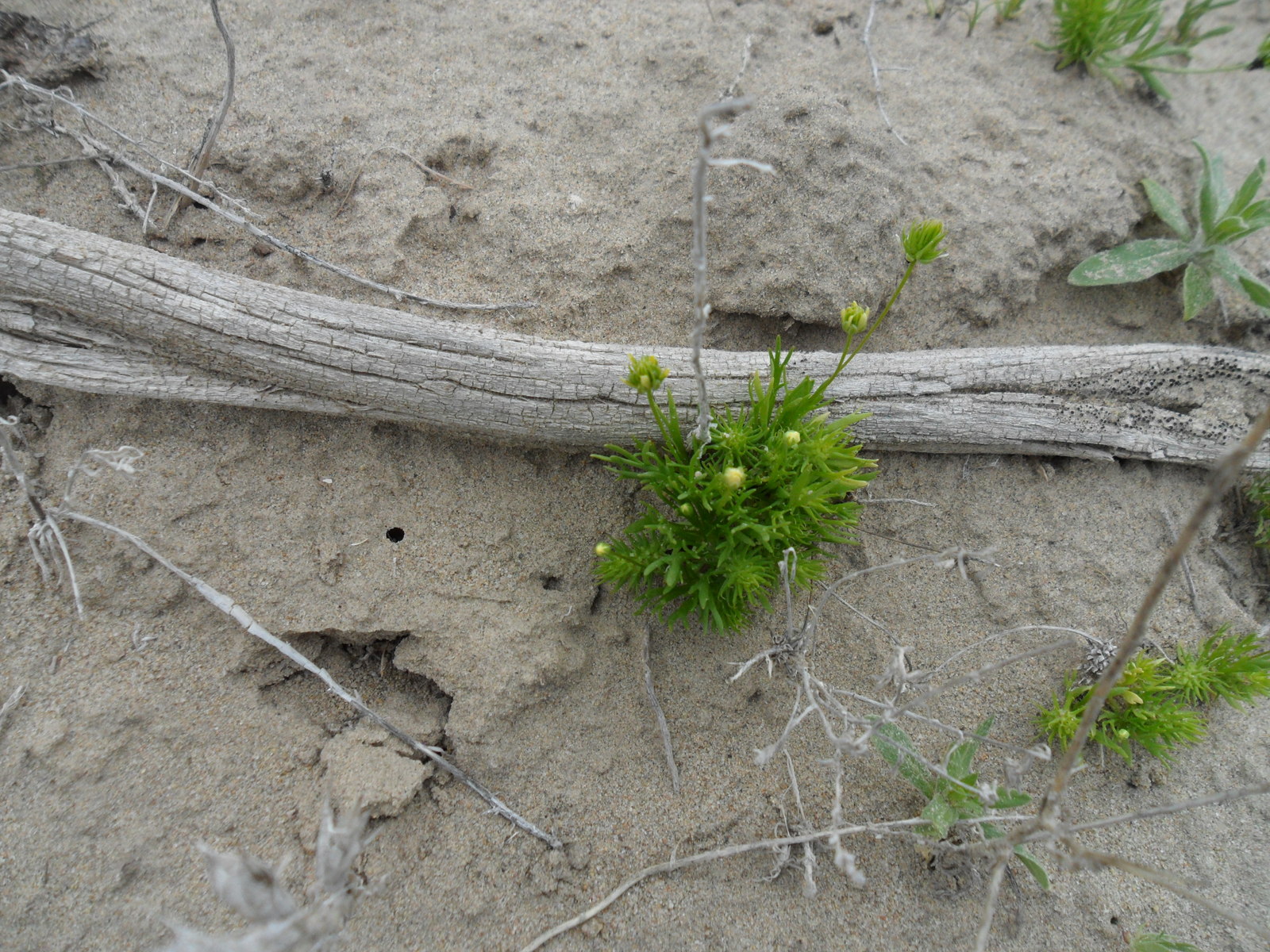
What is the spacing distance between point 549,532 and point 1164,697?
228cm

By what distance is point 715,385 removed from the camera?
8.13 ft

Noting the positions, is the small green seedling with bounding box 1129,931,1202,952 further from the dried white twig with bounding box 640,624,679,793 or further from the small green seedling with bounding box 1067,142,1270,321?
the small green seedling with bounding box 1067,142,1270,321

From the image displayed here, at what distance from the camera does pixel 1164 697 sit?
2.57 m

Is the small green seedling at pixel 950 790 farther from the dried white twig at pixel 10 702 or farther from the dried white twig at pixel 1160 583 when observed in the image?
the dried white twig at pixel 10 702

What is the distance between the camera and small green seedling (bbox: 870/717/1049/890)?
2.12 metres

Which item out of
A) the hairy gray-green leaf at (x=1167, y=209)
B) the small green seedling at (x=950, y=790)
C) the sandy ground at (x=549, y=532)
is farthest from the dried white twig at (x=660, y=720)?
the hairy gray-green leaf at (x=1167, y=209)

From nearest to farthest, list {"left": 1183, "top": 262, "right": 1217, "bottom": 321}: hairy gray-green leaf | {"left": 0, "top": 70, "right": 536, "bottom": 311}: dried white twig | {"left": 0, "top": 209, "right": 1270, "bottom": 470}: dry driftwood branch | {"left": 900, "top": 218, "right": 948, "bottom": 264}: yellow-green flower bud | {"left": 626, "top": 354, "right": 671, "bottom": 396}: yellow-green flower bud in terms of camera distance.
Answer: {"left": 626, "top": 354, "right": 671, "bottom": 396}: yellow-green flower bud
{"left": 900, "top": 218, "right": 948, "bottom": 264}: yellow-green flower bud
{"left": 0, "top": 209, "right": 1270, "bottom": 470}: dry driftwood branch
{"left": 0, "top": 70, "right": 536, "bottom": 311}: dried white twig
{"left": 1183, "top": 262, "right": 1217, "bottom": 321}: hairy gray-green leaf

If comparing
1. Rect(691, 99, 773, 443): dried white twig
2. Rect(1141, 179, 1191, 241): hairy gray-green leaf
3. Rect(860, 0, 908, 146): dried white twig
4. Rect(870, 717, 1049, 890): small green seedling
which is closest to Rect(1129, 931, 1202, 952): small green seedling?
Rect(870, 717, 1049, 890): small green seedling

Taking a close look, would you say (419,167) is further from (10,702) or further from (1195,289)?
(1195,289)

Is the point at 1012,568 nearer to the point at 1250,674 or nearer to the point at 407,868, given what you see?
the point at 1250,674

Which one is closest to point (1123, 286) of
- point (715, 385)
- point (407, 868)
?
point (715, 385)

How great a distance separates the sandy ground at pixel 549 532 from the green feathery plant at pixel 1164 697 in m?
0.10

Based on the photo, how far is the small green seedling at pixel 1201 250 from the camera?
9.63ft

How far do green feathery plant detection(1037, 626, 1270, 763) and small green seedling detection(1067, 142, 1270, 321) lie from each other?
4.73 feet
